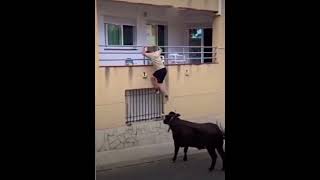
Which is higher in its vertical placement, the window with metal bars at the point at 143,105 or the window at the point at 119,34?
the window at the point at 119,34

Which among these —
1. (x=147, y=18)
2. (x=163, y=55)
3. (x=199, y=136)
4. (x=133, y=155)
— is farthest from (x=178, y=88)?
(x=199, y=136)

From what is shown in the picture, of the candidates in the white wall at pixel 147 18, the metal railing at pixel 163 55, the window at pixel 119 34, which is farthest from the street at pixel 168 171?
the window at pixel 119 34

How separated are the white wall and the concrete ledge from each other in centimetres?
261

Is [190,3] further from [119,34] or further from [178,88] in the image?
[178,88]

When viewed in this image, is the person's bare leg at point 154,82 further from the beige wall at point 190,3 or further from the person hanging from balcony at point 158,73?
the beige wall at point 190,3

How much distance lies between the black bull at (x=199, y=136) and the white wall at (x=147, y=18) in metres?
3.46

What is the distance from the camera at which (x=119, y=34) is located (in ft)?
49.9

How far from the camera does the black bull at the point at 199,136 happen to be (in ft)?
33.6

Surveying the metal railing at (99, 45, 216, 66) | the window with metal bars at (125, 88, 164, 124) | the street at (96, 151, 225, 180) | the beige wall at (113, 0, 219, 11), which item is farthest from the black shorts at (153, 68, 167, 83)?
the street at (96, 151, 225, 180)

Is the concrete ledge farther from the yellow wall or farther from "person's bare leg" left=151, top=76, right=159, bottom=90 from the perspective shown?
"person's bare leg" left=151, top=76, right=159, bottom=90

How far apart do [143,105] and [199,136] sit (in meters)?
3.34

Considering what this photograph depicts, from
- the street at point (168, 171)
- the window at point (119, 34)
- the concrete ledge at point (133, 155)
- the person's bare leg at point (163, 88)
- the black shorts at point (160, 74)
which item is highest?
the window at point (119, 34)
